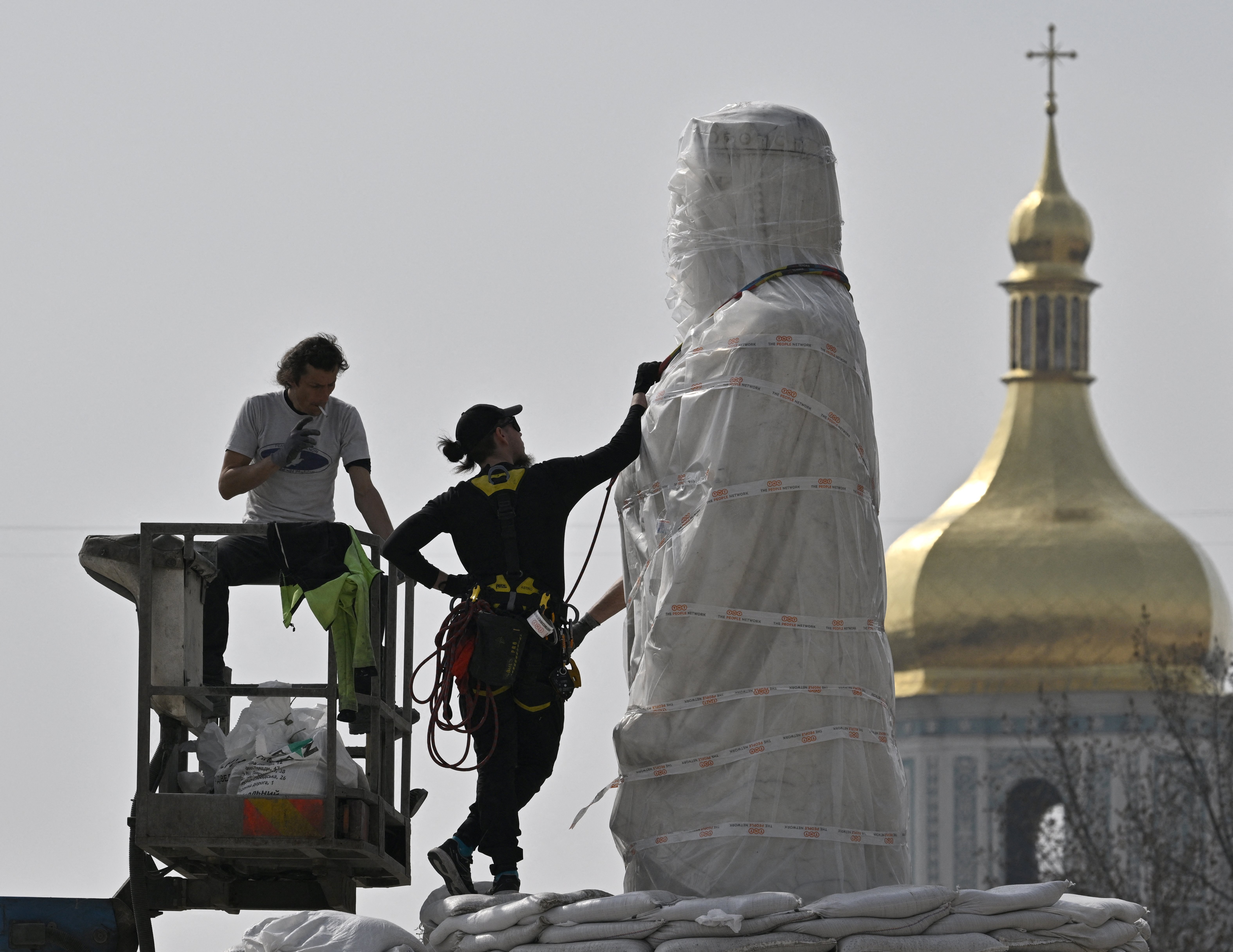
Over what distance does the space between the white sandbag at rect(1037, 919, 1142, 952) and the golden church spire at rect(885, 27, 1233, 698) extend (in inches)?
2277

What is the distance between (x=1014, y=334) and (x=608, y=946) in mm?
65137

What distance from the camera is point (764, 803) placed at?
11.7 m

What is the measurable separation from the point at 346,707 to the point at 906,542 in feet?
209

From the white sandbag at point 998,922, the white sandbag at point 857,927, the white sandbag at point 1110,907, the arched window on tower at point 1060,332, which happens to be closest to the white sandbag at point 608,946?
the white sandbag at point 857,927

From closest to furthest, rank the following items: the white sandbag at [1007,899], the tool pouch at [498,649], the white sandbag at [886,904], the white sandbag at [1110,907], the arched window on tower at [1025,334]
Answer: the white sandbag at [886,904], the white sandbag at [1007,899], the white sandbag at [1110,907], the tool pouch at [498,649], the arched window on tower at [1025,334]

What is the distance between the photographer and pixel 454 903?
37.8 ft

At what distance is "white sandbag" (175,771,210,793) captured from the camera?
12227 millimetres

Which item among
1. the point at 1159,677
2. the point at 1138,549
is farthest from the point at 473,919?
the point at 1138,549

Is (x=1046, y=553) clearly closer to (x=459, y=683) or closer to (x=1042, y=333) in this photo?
(x=1042, y=333)

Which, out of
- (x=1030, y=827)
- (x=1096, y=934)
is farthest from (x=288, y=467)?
(x=1030, y=827)

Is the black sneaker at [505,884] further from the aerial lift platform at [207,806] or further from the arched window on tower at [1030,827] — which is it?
the arched window on tower at [1030,827]

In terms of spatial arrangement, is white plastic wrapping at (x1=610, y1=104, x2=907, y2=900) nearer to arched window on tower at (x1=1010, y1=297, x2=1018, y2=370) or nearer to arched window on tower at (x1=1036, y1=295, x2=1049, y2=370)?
arched window on tower at (x1=1036, y1=295, x2=1049, y2=370)

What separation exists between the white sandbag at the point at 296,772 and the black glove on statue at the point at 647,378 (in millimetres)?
1677

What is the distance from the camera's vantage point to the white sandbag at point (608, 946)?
1100 cm
